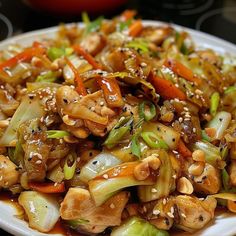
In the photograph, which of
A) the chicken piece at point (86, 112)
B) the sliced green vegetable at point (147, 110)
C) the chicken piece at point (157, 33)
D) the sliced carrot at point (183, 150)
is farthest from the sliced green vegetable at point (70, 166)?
the chicken piece at point (157, 33)

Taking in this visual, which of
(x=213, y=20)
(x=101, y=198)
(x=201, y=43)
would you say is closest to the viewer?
(x=101, y=198)

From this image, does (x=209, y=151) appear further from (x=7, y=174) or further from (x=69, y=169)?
(x=7, y=174)

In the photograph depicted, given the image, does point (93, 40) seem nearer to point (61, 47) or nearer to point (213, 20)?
point (61, 47)

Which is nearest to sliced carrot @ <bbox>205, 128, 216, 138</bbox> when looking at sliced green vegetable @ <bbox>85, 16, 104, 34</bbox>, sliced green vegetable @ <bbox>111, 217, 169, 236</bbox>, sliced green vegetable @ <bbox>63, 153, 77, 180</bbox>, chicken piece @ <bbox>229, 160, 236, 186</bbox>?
chicken piece @ <bbox>229, 160, 236, 186</bbox>

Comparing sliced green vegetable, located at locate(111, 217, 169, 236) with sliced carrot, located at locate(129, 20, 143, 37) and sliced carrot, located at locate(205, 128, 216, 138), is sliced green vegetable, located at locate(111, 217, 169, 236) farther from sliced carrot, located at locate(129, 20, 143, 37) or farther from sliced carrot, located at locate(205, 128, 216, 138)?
sliced carrot, located at locate(129, 20, 143, 37)

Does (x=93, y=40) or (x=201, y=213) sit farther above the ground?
(x=93, y=40)

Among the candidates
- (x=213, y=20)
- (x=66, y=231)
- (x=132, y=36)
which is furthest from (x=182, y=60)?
(x=213, y=20)

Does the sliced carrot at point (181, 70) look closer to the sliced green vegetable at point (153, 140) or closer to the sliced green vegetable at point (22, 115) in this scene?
the sliced green vegetable at point (153, 140)
